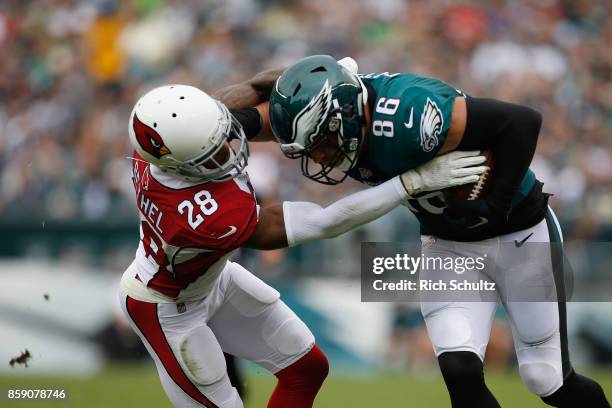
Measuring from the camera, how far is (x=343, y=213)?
5020mm

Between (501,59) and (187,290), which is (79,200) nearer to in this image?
(501,59)

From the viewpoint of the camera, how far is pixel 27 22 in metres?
13.7

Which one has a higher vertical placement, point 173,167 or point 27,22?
point 173,167

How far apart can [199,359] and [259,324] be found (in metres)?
0.49

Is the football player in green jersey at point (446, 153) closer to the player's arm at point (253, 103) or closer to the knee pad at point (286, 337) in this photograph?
the player's arm at point (253, 103)

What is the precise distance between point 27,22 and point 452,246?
9.77 metres

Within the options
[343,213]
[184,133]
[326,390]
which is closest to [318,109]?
[343,213]

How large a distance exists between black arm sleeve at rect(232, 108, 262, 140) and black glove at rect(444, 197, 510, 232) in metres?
1.11

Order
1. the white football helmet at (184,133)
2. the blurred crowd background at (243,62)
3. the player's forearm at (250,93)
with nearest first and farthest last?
the white football helmet at (184,133), the player's forearm at (250,93), the blurred crowd background at (243,62)

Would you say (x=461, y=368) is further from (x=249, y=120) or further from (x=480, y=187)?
(x=249, y=120)

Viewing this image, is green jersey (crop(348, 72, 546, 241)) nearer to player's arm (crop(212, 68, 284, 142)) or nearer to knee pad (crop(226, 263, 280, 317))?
player's arm (crop(212, 68, 284, 142))

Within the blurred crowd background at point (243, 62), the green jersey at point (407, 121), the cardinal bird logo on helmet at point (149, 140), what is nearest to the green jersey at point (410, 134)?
the green jersey at point (407, 121)

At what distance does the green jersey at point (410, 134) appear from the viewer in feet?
16.2

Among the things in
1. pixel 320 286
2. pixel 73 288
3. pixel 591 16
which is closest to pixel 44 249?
pixel 73 288
